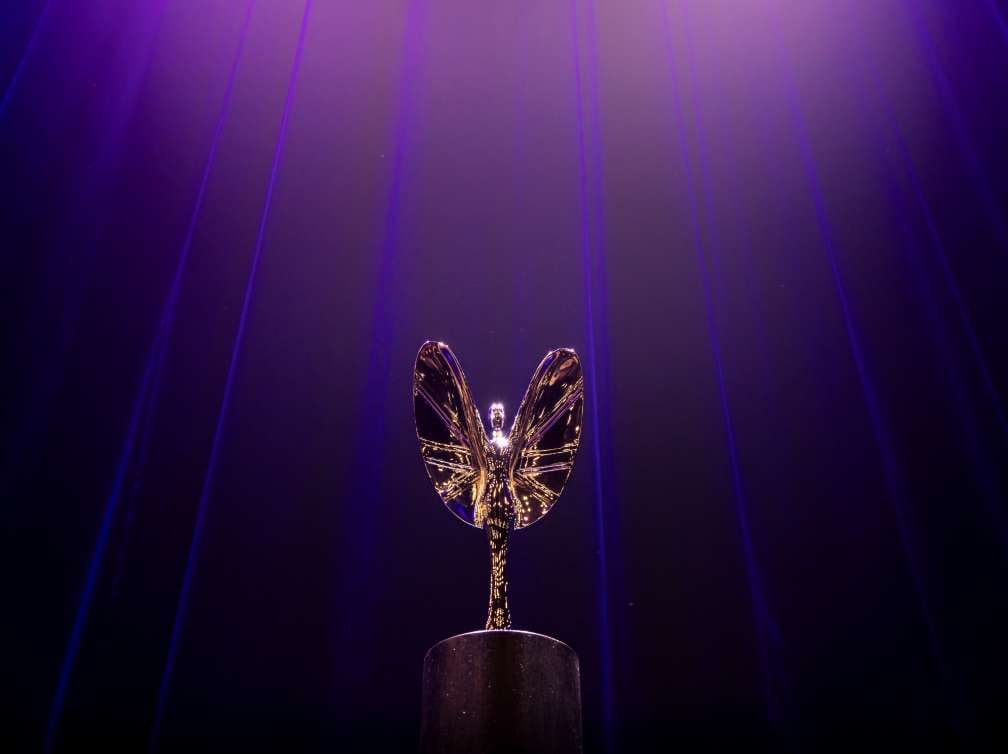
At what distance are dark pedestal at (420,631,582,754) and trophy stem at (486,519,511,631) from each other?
8 cm

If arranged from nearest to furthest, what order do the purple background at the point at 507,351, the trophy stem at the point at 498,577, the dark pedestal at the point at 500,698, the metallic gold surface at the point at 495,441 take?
the dark pedestal at the point at 500,698 < the trophy stem at the point at 498,577 < the metallic gold surface at the point at 495,441 < the purple background at the point at 507,351

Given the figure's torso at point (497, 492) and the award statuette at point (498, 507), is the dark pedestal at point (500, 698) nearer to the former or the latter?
the award statuette at point (498, 507)

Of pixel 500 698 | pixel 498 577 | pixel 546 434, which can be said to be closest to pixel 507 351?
pixel 546 434

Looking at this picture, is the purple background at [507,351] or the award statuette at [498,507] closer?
the award statuette at [498,507]

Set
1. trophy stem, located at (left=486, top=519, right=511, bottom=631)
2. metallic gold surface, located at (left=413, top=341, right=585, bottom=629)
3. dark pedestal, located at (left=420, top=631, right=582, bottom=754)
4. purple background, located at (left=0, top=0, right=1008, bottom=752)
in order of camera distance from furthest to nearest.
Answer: purple background, located at (left=0, top=0, right=1008, bottom=752) < metallic gold surface, located at (left=413, top=341, right=585, bottom=629) < trophy stem, located at (left=486, top=519, right=511, bottom=631) < dark pedestal, located at (left=420, top=631, right=582, bottom=754)

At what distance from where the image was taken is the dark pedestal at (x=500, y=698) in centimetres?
83

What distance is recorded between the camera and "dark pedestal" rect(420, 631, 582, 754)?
0.83 metres

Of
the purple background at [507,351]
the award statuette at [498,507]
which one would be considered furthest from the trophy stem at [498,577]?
the purple background at [507,351]

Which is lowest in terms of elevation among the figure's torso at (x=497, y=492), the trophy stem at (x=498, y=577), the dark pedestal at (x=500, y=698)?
the dark pedestal at (x=500, y=698)

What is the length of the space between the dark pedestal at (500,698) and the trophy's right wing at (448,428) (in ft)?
0.80

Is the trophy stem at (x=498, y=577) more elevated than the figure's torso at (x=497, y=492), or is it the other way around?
the figure's torso at (x=497, y=492)

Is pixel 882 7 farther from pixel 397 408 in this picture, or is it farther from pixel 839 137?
pixel 397 408

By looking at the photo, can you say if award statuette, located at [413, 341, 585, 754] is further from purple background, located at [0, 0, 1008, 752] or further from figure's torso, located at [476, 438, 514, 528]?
purple background, located at [0, 0, 1008, 752]

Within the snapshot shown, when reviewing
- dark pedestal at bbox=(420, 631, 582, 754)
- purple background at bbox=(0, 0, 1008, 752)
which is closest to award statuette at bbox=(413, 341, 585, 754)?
dark pedestal at bbox=(420, 631, 582, 754)
